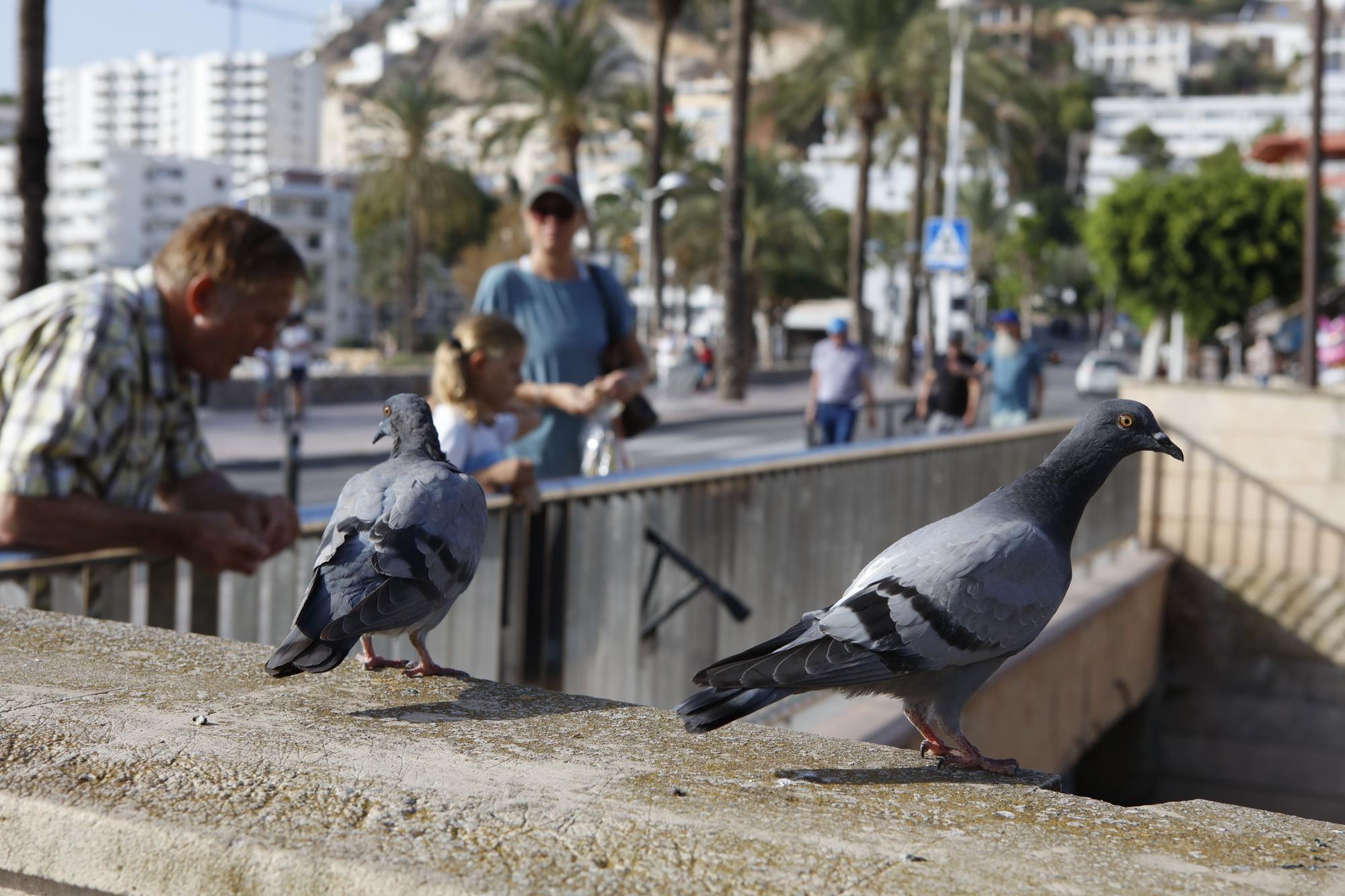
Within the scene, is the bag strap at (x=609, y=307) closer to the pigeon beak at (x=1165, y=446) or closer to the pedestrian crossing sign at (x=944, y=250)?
the pigeon beak at (x=1165, y=446)

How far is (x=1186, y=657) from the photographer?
1165cm

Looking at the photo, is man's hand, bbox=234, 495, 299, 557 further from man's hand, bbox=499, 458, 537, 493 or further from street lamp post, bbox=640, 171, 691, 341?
street lamp post, bbox=640, 171, 691, 341

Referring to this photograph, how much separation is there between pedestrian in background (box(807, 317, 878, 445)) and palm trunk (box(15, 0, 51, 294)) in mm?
8243

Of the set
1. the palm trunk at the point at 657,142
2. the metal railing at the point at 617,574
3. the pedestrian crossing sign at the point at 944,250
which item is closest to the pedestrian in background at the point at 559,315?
the metal railing at the point at 617,574

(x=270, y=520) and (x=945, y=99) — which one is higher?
(x=945, y=99)

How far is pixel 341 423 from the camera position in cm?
2886

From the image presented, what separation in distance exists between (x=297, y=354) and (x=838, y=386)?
13.1 m

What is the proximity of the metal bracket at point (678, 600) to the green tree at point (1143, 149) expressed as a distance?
15176 centimetres

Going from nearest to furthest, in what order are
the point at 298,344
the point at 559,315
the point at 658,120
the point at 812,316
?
the point at 559,315, the point at 298,344, the point at 658,120, the point at 812,316

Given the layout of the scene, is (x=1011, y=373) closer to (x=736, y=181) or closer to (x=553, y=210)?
(x=553, y=210)

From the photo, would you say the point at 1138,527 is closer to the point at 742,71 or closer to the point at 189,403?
the point at 189,403

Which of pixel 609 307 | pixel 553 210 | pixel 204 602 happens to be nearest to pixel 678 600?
pixel 609 307

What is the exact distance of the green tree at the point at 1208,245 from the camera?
4816cm

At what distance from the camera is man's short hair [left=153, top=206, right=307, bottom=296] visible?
387 centimetres
